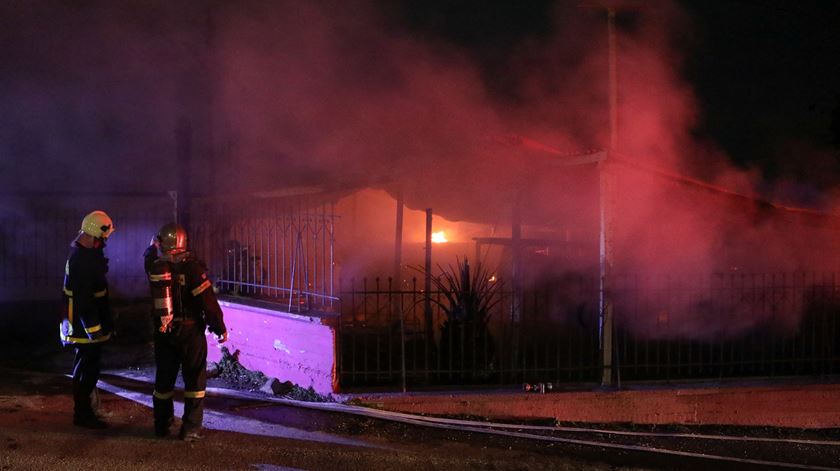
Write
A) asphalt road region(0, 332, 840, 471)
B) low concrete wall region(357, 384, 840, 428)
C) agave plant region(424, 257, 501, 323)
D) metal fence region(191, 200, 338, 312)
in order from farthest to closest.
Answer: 1. metal fence region(191, 200, 338, 312)
2. agave plant region(424, 257, 501, 323)
3. low concrete wall region(357, 384, 840, 428)
4. asphalt road region(0, 332, 840, 471)

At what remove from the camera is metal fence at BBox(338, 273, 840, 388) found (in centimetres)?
706

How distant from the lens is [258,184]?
36.1 ft

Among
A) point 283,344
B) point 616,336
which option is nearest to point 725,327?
point 616,336

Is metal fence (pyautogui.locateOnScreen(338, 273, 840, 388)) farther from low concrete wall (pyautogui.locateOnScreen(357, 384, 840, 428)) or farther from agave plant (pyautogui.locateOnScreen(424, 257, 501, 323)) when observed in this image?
low concrete wall (pyautogui.locateOnScreen(357, 384, 840, 428))

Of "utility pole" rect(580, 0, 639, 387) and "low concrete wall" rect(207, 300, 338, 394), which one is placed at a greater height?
"utility pole" rect(580, 0, 639, 387)

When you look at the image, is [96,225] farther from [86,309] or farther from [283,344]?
[283,344]

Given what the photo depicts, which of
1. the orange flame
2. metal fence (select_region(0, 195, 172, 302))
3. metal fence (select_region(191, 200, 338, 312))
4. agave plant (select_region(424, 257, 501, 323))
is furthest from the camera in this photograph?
metal fence (select_region(0, 195, 172, 302))

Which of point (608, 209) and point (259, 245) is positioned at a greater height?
point (608, 209)

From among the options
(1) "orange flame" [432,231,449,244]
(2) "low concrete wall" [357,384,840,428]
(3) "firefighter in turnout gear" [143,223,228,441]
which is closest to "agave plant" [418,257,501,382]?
(2) "low concrete wall" [357,384,840,428]

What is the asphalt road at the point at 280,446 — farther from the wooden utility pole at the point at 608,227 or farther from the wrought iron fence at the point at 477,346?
the wooden utility pole at the point at 608,227

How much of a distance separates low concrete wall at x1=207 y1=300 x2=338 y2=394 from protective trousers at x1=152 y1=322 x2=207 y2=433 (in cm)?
137

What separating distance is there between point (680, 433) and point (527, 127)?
14.2 feet

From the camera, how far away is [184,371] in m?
5.48

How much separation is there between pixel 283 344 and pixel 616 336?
340 centimetres
